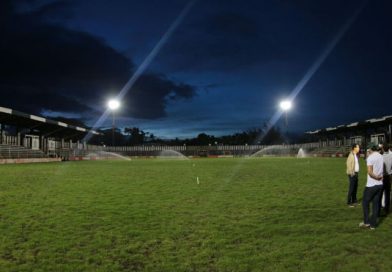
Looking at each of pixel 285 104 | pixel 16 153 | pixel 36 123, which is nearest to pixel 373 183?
pixel 16 153

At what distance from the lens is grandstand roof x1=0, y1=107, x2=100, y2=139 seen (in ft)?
159

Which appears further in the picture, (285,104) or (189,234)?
(285,104)

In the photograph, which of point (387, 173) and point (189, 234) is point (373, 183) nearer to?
point (387, 173)

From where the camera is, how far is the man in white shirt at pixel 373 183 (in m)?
9.07

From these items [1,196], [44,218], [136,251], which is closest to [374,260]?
[136,251]

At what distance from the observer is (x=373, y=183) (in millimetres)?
9180

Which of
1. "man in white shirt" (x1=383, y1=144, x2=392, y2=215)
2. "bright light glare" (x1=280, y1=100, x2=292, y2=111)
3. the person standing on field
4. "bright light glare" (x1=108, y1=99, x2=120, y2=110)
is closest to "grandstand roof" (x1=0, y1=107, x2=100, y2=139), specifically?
"bright light glare" (x1=108, y1=99, x2=120, y2=110)

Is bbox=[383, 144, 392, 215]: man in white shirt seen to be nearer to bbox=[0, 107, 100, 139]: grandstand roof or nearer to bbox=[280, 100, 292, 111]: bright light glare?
bbox=[0, 107, 100, 139]: grandstand roof

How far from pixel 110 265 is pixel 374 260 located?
451cm

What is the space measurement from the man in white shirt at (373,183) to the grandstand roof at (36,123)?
44396 millimetres

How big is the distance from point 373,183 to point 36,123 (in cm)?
5697

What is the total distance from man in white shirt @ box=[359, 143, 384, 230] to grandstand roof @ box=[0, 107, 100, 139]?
44396 mm

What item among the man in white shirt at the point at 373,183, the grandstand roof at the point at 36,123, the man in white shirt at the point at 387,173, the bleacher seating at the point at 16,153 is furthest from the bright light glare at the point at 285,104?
the man in white shirt at the point at 373,183

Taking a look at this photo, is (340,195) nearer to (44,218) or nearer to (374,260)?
(374,260)
